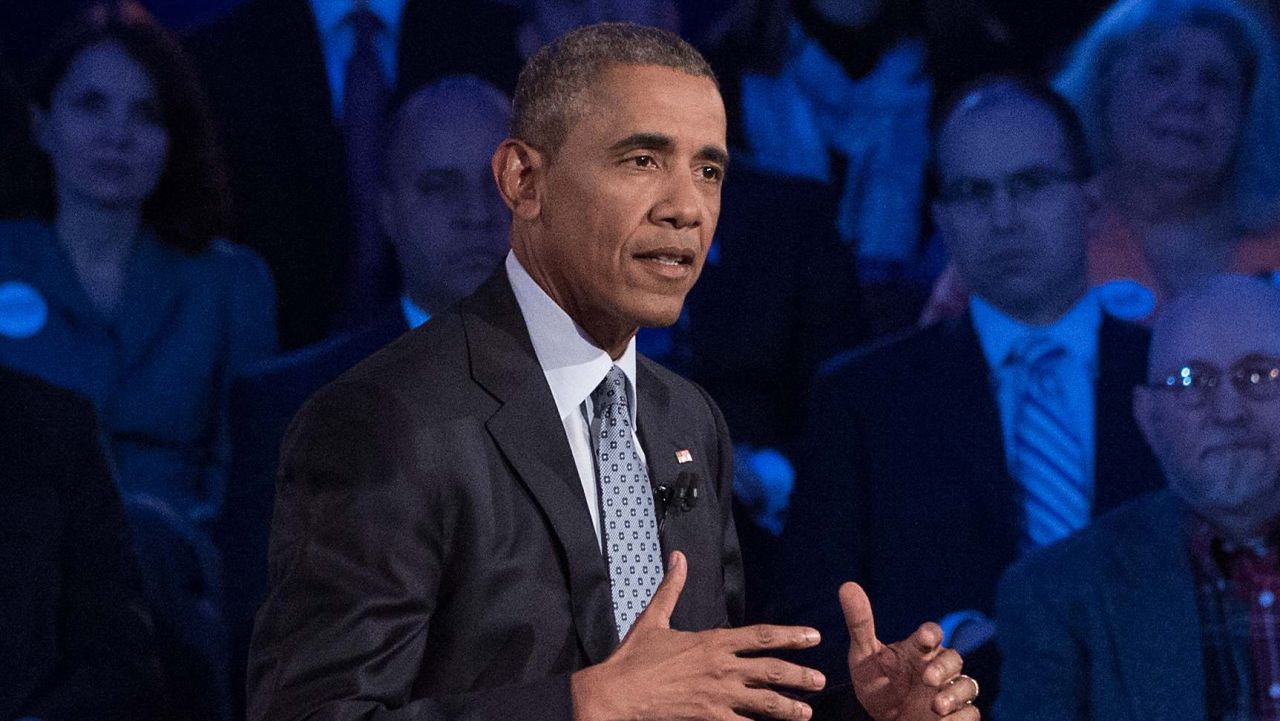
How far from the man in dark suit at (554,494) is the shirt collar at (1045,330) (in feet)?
8.56

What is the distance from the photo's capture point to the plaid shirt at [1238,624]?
372cm

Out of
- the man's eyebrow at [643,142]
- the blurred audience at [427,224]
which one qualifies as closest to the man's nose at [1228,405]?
the blurred audience at [427,224]

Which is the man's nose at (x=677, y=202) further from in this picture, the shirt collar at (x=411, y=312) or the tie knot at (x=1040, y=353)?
the tie knot at (x=1040, y=353)

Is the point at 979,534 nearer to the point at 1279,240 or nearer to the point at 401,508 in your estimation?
the point at 1279,240

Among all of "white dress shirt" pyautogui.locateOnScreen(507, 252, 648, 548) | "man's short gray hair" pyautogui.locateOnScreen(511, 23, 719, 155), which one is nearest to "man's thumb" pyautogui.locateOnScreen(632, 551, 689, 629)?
"white dress shirt" pyautogui.locateOnScreen(507, 252, 648, 548)

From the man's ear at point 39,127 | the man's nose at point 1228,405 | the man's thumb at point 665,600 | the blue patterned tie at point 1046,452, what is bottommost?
the man's thumb at point 665,600

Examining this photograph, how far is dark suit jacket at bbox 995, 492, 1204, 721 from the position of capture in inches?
148

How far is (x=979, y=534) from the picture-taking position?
4.23m

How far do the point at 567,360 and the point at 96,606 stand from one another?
99.0 inches

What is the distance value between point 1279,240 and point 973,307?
88cm

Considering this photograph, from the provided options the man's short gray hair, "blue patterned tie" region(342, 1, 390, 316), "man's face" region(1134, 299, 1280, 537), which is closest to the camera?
the man's short gray hair

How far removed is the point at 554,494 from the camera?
165 centimetres

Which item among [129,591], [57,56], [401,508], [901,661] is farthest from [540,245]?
[57,56]

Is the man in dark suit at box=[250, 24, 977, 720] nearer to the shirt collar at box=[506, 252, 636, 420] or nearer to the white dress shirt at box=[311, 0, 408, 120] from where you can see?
the shirt collar at box=[506, 252, 636, 420]
